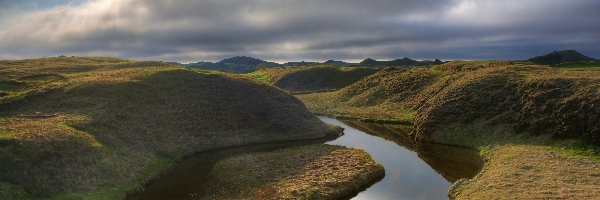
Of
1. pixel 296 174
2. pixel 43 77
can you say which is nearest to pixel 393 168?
pixel 296 174

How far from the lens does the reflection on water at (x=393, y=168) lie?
42219 millimetres

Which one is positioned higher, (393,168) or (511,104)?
(511,104)

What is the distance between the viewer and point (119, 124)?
60.0 metres

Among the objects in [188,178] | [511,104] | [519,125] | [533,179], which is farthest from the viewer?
[511,104]

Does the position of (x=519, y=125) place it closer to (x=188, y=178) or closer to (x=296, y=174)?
(x=296, y=174)

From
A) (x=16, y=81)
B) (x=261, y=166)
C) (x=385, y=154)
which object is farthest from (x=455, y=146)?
(x=16, y=81)

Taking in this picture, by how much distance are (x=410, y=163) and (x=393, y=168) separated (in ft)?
11.7

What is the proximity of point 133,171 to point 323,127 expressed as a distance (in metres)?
36.9

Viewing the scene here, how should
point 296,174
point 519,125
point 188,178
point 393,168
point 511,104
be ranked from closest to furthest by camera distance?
1. point 296,174
2. point 188,178
3. point 393,168
4. point 519,125
5. point 511,104

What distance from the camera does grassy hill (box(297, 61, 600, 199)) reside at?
128 feet

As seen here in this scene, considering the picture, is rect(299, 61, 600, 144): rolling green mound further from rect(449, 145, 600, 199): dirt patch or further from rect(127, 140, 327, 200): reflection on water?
rect(127, 140, 327, 200): reflection on water

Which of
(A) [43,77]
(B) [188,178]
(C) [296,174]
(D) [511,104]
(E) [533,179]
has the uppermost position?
(A) [43,77]

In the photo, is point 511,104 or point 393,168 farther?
point 511,104

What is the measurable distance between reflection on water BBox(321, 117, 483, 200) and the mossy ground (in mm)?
2084
